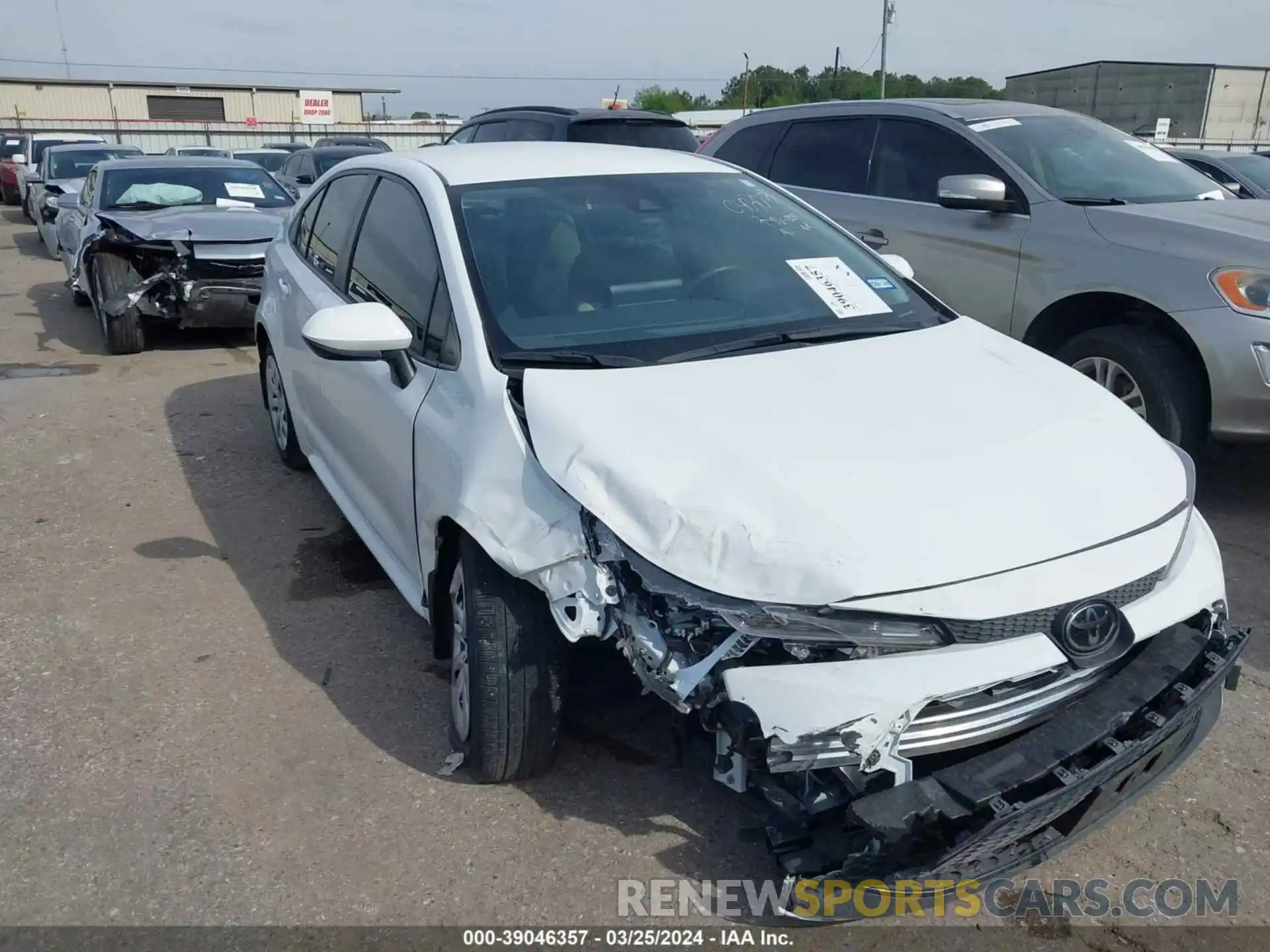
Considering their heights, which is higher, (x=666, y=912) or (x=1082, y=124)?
(x=1082, y=124)

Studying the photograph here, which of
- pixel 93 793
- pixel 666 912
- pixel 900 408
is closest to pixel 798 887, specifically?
pixel 666 912

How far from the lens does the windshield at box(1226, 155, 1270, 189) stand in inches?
419

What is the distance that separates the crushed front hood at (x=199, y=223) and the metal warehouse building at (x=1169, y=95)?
43979 millimetres

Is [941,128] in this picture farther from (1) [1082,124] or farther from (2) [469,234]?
(2) [469,234]

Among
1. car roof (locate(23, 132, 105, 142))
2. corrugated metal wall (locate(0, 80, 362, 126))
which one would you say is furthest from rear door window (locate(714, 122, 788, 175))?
corrugated metal wall (locate(0, 80, 362, 126))

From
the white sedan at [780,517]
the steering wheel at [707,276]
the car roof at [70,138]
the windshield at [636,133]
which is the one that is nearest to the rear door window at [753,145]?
the windshield at [636,133]

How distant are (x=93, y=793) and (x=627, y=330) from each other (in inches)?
79.7

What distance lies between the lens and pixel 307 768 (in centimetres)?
311

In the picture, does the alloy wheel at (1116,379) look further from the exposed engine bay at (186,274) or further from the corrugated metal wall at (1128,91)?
the corrugated metal wall at (1128,91)

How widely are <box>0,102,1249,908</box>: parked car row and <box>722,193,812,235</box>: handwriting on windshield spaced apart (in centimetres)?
2

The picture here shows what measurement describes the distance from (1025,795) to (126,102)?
55082 mm

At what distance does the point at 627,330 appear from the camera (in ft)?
10.4

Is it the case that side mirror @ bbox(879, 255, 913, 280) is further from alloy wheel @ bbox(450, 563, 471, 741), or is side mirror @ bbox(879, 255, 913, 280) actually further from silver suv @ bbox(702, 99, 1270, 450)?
alloy wheel @ bbox(450, 563, 471, 741)

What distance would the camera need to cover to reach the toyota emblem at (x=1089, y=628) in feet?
7.47
